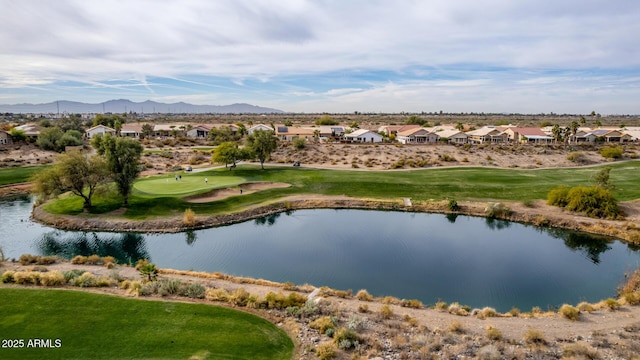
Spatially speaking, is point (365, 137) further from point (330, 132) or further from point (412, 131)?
point (330, 132)

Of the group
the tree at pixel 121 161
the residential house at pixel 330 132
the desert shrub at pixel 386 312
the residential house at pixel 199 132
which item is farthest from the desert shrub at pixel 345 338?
the residential house at pixel 199 132

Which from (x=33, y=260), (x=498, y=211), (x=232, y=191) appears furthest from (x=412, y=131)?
(x=33, y=260)

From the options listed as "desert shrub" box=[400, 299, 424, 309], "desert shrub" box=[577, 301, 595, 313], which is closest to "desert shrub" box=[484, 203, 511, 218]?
"desert shrub" box=[577, 301, 595, 313]

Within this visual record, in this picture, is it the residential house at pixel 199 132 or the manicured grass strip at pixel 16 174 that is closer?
the manicured grass strip at pixel 16 174

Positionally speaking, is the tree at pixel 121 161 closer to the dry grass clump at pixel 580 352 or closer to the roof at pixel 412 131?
the dry grass clump at pixel 580 352

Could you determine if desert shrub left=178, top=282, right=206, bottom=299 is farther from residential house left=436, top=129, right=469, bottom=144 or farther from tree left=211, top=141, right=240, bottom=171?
residential house left=436, top=129, right=469, bottom=144

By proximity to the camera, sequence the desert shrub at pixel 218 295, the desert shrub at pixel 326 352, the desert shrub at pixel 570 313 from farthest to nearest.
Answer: the desert shrub at pixel 218 295 → the desert shrub at pixel 570 313 → the desert shrub at pixel 326 352
